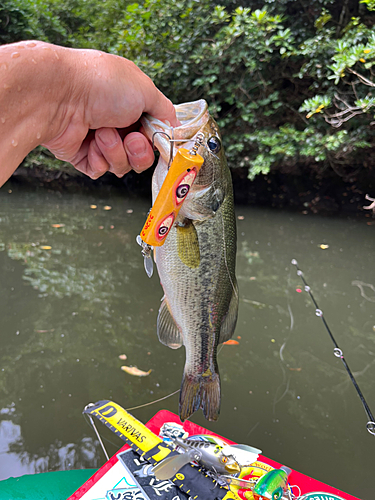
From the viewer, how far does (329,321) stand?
2.79 m

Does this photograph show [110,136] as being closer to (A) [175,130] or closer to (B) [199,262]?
(A) [175,130]

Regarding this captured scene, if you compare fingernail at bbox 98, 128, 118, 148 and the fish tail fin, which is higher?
fingernail at bbox 98, 128, 118, 148

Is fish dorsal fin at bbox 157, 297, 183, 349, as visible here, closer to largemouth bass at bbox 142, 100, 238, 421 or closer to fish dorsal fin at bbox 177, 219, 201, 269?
largemouth bass at bbox 142, 100, 238, 421

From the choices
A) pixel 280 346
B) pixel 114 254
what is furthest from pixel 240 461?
pixel 114 254

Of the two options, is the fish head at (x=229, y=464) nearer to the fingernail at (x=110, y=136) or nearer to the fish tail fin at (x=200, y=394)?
the fish tail fin at (x=200, y=394)

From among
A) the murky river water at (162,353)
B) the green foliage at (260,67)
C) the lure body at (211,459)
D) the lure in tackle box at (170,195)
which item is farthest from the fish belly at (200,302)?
the green foliage at (260,67)

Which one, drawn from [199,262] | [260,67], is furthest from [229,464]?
[260,67]

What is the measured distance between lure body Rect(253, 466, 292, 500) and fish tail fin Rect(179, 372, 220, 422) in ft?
0.74

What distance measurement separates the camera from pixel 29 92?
798 millimetres

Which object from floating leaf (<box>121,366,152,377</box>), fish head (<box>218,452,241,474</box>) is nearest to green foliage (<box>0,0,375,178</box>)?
floating leaf (<box>121,366,152,377</box>)

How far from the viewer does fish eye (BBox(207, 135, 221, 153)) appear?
3.15 feet

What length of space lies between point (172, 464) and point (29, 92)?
1.12 m

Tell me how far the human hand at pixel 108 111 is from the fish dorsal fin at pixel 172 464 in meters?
0.93

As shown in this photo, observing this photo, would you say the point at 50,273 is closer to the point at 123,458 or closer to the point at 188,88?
the point at 123,458
